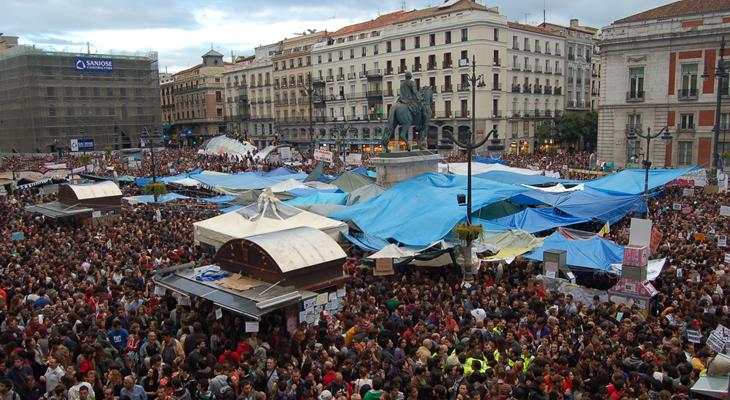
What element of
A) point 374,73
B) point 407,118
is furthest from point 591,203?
point 374,73

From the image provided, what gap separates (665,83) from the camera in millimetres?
44000

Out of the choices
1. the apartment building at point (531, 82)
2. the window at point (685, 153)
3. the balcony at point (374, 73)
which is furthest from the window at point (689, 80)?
the balcony at point (374, 73)

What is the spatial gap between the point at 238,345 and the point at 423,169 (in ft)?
57.2

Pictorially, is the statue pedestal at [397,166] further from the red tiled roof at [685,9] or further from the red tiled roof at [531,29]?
the red tiled roof at [531,29]

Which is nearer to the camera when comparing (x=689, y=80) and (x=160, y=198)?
(x=160, y=198)

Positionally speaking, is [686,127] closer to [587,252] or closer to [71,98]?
[587,252]

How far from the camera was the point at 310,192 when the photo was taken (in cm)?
2797

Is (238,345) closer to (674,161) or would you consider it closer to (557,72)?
→ (674,161)

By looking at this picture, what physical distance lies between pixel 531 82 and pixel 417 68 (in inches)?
499

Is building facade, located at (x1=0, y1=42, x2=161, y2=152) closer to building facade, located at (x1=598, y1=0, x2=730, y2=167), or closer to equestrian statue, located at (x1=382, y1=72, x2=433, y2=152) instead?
equestrian statue, located at (x1=382, y1=72, x2=433, y2=152)

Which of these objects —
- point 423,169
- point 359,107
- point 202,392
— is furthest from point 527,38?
point 202,392

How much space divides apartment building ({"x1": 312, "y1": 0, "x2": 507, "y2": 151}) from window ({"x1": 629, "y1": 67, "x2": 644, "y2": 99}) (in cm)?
1732

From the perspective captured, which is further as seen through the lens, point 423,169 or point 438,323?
point 423,169

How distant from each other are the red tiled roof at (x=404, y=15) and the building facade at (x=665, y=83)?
19232mm
